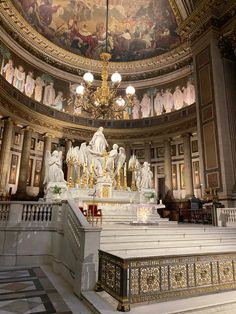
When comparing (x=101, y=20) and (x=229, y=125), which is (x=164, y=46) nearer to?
(x=101, y=20)

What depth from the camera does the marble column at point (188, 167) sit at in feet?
62.1

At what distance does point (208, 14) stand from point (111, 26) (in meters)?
12.1

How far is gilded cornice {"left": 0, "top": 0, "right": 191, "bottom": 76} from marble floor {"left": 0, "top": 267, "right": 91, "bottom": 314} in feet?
59.4

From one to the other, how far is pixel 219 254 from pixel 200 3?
14401mm

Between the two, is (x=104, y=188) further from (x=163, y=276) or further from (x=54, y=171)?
(x=163, y=276)

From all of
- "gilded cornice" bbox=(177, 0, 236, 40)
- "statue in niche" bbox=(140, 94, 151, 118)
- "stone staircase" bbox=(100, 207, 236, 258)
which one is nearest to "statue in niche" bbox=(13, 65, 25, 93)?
"statue in niche" bbox=(140, 94, 151, 118)

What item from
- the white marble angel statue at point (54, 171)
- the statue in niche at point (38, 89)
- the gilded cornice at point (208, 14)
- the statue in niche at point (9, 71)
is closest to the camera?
the white marble angel statue at point (54, 171)

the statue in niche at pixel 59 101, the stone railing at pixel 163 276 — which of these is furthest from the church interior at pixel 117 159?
the statue in niche at pixel 59 101

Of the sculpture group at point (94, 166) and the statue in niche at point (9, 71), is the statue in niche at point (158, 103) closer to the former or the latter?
the sculpture group at point (94, 166)

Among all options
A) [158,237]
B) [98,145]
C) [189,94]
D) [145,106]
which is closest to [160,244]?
[158,237]

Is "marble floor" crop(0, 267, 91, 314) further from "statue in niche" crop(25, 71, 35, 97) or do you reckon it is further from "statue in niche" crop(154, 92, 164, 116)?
"statue in niche" crop(154, 92, 164, 116)

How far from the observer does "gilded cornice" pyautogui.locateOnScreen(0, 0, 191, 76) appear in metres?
17.9

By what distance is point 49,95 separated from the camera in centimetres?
2177

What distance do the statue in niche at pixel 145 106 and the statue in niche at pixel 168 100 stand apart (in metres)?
1.65
